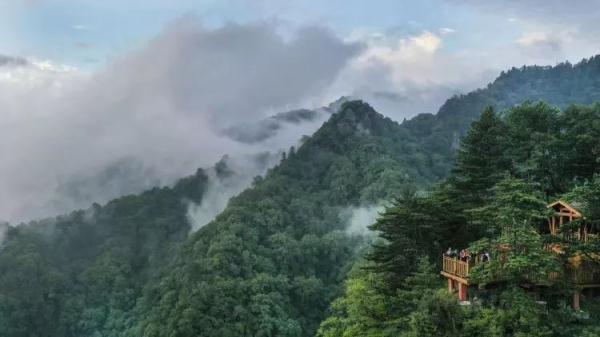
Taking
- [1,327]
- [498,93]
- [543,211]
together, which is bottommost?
[1,327]

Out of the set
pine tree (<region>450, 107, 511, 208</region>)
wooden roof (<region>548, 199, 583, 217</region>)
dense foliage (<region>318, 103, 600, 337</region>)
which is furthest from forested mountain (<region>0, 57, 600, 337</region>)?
wooden roof (<region>548, 199, 583, 217</region>)

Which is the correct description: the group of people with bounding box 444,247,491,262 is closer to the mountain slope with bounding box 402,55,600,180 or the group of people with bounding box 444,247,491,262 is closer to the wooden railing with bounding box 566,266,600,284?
the wooden railing with bounding box 566,266,600,284

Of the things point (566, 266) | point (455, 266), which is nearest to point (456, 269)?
point (455, 266)

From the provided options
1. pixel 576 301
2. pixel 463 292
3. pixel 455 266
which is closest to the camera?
pixel 576 301

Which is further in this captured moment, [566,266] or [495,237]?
[495,237]

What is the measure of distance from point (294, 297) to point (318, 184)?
25.0 metres

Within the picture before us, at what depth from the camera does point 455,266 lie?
19.9 meters

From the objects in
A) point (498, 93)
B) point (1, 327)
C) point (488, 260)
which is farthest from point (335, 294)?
point (498, 93)

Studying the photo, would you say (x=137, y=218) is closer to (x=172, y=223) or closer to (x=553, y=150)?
(x=172, y=223)

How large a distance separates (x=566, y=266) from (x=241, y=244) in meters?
44.5

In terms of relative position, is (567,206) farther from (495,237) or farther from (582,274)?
(495,237)

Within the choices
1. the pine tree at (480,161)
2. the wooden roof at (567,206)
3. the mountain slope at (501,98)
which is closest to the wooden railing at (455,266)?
the pine tree at (480,161)

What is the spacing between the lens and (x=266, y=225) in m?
67.2

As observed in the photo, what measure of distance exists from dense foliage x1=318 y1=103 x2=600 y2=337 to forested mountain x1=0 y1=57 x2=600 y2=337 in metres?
0.26
